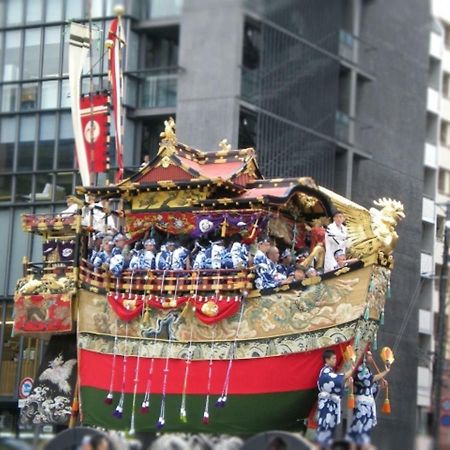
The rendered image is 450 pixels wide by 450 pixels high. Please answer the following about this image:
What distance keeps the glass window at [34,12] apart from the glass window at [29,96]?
1741 mm

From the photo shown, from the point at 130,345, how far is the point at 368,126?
63.0 feet

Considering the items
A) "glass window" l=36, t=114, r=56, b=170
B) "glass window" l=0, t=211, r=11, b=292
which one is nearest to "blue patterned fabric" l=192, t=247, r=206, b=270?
"glass window" l=36, t=114, r=56, b=170

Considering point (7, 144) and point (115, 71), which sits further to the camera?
point (7, 144)

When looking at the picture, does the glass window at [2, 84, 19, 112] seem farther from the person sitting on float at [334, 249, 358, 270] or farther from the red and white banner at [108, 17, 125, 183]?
the person sitting on float at [334, 249, 358, 270]

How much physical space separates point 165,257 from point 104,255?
4.14ft

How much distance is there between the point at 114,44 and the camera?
25328 mm

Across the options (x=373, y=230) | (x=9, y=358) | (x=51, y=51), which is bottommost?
(x=9, y=358)

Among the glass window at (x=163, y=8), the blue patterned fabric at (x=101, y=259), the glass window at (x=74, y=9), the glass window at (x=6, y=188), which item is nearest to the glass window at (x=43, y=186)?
the glass window at (x=6, y=188)

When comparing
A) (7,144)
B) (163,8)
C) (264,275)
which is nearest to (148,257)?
(264,275)

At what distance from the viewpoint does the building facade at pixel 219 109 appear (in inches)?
1325

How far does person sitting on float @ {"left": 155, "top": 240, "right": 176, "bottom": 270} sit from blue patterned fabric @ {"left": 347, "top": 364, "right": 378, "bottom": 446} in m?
3.47

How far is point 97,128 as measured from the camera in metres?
26.0

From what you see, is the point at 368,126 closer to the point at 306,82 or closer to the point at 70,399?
the point at 306,82

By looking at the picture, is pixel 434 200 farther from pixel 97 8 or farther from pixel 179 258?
pixel 179 258
